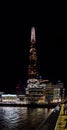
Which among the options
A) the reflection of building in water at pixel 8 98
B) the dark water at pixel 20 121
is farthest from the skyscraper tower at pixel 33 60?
the dark water at pixel 20 121

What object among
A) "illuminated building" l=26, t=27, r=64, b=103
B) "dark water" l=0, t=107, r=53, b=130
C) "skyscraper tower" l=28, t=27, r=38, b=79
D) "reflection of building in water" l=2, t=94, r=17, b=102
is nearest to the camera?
"dark water" l=0, t=107, r=53, b=130

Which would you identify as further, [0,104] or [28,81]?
[28,81]

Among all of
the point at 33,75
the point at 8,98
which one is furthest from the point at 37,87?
the point at 8,98

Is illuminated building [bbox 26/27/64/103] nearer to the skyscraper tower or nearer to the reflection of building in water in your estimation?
the skyscraper tower

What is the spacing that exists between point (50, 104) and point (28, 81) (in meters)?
20.3

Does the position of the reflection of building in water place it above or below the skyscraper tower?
below

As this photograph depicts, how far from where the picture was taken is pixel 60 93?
417 feet

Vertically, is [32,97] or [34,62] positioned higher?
[34,62]

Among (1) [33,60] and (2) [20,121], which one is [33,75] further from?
(2) [20,121]

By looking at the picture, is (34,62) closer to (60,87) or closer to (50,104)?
(60,87)

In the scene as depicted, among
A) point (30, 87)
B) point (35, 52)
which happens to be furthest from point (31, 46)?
point (30, 87)

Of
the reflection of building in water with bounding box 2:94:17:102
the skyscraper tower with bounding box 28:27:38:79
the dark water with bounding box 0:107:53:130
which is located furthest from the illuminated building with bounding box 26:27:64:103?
the dark water with bounding box 0:107:53:130

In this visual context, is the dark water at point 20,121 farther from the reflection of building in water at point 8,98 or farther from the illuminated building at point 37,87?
the illuminated building at point 37,87

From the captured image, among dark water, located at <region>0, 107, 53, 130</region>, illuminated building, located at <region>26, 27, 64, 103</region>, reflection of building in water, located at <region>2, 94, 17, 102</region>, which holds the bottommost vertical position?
dark water, located at <region>0, 107, 53, 130</region>
